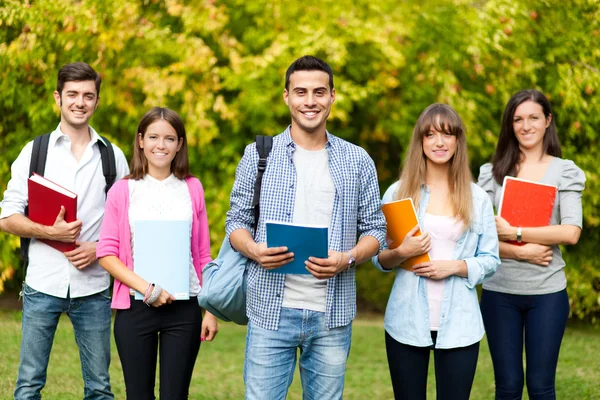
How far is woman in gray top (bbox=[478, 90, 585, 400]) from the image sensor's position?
4.43 meters

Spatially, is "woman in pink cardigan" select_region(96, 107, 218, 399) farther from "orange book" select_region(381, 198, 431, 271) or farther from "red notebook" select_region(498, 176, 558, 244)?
"red notebook" select_region(498, 176, 558, 244)

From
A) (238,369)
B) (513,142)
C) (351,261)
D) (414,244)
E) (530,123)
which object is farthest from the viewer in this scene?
(238,369)

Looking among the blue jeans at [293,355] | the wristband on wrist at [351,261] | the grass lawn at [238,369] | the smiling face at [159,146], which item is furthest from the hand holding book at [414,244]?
the grass lawn at [238,369]

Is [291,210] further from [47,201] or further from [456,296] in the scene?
[47,201]

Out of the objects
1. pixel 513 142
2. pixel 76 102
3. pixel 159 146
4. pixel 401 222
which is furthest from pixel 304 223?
pixel 513 142

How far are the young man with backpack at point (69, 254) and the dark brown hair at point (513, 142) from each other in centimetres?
228

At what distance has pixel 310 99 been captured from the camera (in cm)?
372

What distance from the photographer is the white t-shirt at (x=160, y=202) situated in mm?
4055

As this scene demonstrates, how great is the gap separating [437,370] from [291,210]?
1.14 metres

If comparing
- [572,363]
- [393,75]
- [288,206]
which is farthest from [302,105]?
[393,75]

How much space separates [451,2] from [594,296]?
430 centimetres

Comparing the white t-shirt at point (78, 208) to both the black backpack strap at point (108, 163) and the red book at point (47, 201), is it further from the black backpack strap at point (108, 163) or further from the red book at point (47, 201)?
the red book at point (47, 201)

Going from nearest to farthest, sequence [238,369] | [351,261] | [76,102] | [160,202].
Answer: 1. [351,261]
2. [160,202]
3. [76,102]
4. [238,369]

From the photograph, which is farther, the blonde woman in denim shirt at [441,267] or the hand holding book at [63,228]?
the hand holding book at [63,228]
